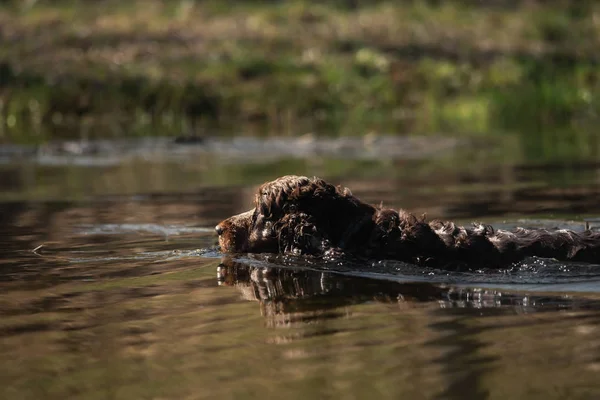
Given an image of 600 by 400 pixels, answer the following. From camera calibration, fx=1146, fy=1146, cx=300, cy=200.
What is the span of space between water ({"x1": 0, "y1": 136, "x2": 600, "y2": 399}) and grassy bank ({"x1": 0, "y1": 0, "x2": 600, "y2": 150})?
15332 mm

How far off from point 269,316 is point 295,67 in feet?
96.0

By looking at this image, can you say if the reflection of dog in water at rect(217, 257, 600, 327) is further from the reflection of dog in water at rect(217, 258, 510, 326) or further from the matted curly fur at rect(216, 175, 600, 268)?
the matted curly fur at rect(216, 175, 600, 268)

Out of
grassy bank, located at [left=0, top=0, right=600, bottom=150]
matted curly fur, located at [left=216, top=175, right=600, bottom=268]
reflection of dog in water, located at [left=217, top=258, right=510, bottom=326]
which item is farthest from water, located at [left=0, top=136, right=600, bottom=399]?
grassy bank, located at [left=0, top=0, right=600, bottom=150]

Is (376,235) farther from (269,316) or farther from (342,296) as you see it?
(269,316)

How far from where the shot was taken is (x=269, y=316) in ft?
25.3

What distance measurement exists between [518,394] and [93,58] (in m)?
31.7

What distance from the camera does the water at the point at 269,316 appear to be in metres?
5.94

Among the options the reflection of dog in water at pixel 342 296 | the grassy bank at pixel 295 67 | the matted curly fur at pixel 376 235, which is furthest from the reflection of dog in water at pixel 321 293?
the grassy bank at pixel 295 67

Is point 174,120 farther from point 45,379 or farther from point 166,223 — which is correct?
point 45,379

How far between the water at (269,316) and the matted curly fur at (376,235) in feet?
0.47

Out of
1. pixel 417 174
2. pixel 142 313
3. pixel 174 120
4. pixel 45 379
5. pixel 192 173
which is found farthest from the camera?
pixel 174 120

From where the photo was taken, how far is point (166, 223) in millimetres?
12984

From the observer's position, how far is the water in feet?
19.5

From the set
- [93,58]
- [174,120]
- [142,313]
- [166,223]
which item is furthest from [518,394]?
[93,58]
